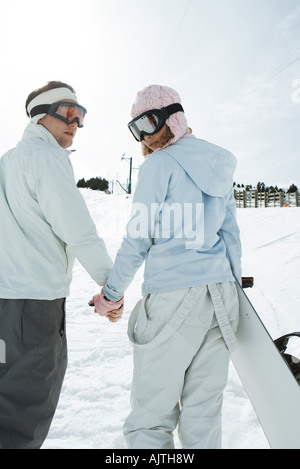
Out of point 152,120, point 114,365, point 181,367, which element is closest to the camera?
point 181,367

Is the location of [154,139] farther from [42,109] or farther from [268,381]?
[268,381]

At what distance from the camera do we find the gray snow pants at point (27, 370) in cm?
137

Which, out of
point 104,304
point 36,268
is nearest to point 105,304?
point 104,304

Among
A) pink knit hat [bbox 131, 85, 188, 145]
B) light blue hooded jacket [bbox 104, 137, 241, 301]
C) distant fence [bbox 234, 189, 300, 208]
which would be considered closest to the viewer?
light blue hooded jacket [bbox 104, 137, 241, 301]

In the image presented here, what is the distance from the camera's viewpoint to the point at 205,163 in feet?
4.81

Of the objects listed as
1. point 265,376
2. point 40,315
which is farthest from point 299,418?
point 40,315

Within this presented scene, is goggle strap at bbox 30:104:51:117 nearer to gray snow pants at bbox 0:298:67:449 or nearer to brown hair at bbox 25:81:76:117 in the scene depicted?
brown hair at bbox 25:81:76:117

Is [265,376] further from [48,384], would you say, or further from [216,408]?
[48,384]

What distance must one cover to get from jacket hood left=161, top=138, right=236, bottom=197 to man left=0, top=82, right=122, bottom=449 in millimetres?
580

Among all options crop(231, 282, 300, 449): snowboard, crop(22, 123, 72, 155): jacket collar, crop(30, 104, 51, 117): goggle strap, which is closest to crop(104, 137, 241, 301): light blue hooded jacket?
crop(231, 282, 300, 449): snowboard

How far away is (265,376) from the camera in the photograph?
4.90ft

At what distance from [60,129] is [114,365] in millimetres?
1958

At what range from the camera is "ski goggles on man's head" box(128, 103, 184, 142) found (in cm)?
159

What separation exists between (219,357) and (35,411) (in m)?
0.88
